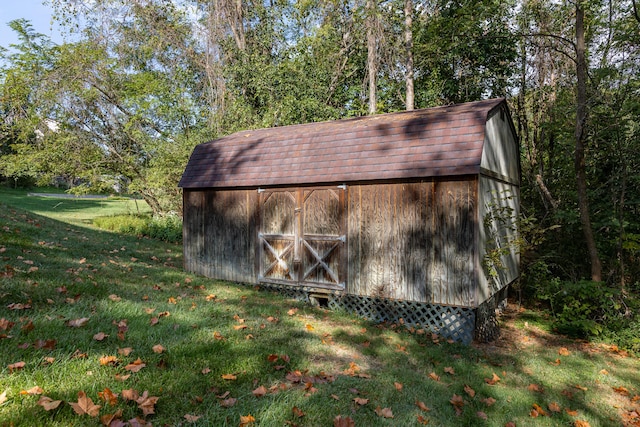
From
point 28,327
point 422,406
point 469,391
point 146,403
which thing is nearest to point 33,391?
point 146,403

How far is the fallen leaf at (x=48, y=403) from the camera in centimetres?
250

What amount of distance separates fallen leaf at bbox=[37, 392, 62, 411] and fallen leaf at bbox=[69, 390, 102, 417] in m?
0.09

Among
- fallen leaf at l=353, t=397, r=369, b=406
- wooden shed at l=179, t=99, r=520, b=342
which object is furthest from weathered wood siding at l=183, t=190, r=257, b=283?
fallen leaf at l=353, t=397, r=369, b=406

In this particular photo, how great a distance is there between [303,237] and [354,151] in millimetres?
2135

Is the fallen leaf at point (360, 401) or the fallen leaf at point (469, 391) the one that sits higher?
the fallen leaf at point (360, 401)

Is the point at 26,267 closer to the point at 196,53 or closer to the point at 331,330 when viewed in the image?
the point at 331,330

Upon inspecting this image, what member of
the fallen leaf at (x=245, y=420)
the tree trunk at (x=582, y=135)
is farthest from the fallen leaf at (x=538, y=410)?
the tree trunk at (x=582, y=135)

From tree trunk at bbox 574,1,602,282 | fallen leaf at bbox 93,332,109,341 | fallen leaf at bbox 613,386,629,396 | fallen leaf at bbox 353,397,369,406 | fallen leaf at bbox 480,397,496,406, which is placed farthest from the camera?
tree trunk at bbox 574,1,602,282

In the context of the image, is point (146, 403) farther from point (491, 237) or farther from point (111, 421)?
point (491, 237)

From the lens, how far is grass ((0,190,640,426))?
304 cm

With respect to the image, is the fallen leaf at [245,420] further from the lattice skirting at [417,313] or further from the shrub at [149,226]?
the shrub at [149,226]

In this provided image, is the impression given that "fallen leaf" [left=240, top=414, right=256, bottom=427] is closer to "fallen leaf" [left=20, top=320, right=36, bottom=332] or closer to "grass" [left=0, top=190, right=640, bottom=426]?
"grass" [left=0, top=190, right=640, bottom=426]

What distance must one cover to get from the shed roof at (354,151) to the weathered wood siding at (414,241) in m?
0.35

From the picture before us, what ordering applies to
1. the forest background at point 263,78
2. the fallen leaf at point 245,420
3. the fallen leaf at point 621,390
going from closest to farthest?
the fallen leaf at point 245,420
the fallen leaf at point 621,390
the forest background at point 263,78
